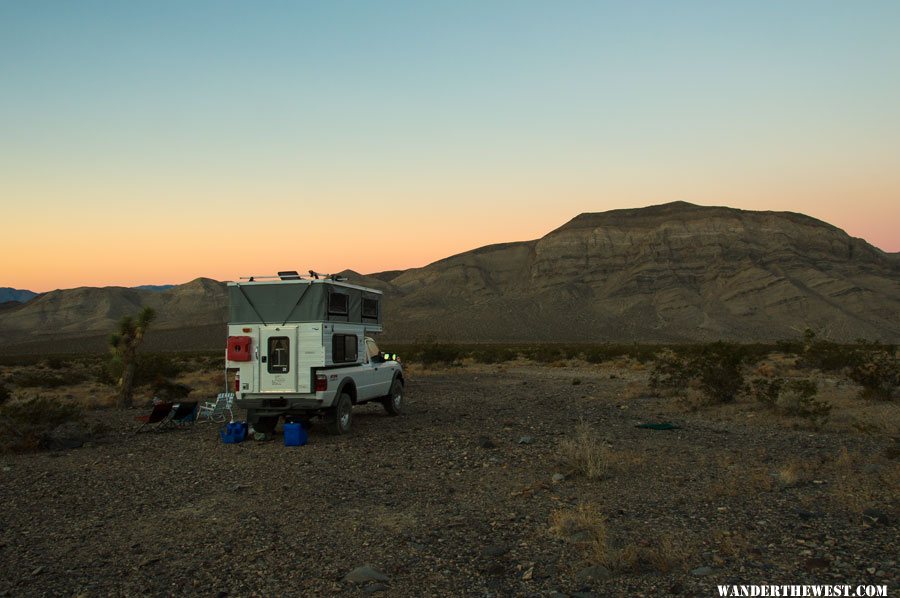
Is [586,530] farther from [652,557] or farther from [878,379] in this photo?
[878,379]

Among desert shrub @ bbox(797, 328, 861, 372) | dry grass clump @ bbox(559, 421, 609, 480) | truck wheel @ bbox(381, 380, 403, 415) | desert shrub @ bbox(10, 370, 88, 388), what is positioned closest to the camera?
dry grass clump @ bbox(559, 421, 609, 480)

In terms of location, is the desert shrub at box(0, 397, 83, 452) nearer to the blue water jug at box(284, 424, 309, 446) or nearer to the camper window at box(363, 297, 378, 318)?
the blue water jug at box(284, 424, 309, 446)

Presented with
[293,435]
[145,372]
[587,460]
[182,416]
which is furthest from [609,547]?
[145,372]

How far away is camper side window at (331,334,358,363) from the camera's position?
13.4 metres

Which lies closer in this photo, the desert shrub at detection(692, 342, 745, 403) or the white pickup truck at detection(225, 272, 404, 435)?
the white pickup truck at detection(225, 272, 404, 435)

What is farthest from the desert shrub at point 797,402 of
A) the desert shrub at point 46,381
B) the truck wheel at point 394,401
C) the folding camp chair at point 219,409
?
the desert shrub at point 46,381

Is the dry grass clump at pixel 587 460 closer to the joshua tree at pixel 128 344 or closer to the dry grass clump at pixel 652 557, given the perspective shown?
the dry grass clump at pixel 652 557

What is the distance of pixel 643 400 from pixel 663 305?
73.6 m

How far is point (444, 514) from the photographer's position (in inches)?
297

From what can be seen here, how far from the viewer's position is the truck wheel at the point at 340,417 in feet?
43.9

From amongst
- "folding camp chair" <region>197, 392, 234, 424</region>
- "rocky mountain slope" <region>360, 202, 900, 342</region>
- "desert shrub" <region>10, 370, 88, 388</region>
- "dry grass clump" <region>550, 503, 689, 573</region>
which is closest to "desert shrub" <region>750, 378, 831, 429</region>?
"dry grass clump" <region>550, 503, 689, 573</region>

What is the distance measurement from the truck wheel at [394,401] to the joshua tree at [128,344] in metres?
9.17

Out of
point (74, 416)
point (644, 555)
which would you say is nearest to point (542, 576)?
point (644, 555)

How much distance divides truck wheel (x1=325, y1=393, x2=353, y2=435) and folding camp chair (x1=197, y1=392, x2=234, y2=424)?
421 cm
